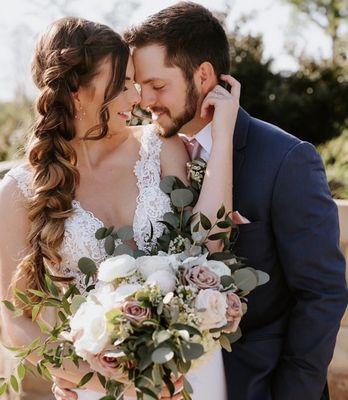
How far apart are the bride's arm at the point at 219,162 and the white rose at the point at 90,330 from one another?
1.99ft

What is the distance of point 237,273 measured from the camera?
2465mm

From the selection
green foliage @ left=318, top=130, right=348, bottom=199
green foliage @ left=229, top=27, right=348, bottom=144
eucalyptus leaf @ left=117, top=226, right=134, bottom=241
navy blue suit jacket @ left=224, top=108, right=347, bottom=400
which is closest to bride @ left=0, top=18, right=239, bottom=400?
navy blue suit jacket @ left=224, top=108, right=347, bottom=400

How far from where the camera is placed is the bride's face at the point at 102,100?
2.89m

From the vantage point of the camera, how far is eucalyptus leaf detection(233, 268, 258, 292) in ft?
8.04

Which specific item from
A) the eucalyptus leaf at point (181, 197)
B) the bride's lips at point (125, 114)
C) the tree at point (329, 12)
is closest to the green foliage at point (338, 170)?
the bride's lips at point (125, 114)

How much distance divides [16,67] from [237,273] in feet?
67.4

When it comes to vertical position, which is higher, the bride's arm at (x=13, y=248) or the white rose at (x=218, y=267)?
the white rose at (x=218, y=267)

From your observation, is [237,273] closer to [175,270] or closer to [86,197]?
[175,270]

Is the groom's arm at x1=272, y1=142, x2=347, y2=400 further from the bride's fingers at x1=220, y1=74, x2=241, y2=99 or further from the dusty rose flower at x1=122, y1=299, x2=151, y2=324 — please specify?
the dusty rose flower at x1=122, y1=299, x2=151, y2=324

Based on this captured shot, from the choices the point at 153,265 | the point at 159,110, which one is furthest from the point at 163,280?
the point at 159,110

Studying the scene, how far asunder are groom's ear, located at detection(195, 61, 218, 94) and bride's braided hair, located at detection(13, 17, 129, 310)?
389 millimetres

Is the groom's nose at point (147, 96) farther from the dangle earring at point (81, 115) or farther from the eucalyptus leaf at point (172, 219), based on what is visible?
the eucalyptus leaf at point (172, 219)

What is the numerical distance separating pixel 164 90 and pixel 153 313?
3.97 ft

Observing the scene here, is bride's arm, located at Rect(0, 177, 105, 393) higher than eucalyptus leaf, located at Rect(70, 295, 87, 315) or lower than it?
lower
